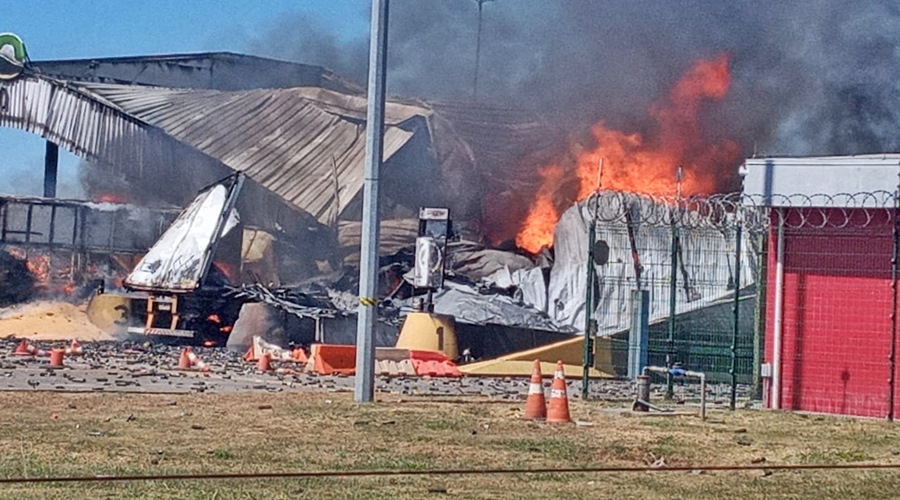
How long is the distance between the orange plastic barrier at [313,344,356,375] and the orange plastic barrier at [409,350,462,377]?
1146 millimetres

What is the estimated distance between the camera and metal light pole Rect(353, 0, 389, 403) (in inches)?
672

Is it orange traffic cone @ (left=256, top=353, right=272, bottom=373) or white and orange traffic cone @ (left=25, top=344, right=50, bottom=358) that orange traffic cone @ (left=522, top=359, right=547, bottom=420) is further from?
white and orange traffic cone @ (left=25, top=344, right=50, bottom=358)

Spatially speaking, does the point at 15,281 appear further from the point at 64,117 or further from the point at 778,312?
the point at 778,312

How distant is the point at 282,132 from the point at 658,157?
11788mm

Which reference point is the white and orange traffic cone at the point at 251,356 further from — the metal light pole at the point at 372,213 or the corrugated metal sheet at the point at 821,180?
the corrugated metal sheet at the point at 821,180

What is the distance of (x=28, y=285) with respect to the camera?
37.5m

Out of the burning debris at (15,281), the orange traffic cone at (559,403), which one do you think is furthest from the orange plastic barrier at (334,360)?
the burning debris at (15,281)

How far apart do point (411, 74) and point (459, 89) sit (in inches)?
73.8

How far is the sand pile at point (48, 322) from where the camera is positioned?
3350 cm

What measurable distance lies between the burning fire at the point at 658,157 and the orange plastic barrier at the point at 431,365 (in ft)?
56.1

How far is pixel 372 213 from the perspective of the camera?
56.6ft

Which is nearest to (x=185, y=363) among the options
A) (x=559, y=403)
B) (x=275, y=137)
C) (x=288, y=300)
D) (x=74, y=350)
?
(x=74, y=350)

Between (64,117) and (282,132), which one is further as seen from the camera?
(282,132)

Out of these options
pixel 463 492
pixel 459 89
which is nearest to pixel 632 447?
pixel 463 492
